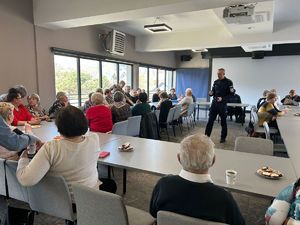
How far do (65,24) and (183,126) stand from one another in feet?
14.8

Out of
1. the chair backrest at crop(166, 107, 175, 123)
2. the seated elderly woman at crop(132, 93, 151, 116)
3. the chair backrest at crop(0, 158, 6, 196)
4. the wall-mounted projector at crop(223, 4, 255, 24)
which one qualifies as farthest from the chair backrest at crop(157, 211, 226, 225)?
the chair backrest at crop(166, 107, 175, 123)

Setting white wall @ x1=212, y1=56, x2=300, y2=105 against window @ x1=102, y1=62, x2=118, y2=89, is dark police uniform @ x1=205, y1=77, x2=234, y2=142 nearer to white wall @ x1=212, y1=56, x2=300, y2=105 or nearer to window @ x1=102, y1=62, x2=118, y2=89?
window @ x1=102, y1=62, x2=118, y2=89

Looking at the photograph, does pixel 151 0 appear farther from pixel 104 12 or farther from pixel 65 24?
pixel 65 24

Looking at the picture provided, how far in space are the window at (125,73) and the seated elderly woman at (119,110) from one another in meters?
3.90

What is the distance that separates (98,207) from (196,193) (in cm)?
55

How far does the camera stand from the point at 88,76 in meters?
6.34

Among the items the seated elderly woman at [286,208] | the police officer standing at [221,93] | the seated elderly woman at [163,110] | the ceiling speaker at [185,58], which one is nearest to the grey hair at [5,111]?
the seated elderly woman at [286,208]

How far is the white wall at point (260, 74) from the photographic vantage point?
30.4ft

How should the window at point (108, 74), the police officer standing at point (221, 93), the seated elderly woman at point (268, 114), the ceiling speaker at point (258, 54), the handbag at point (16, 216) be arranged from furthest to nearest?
the ceiling speaker at point (258, 54) → the window at point (108, 74) → the police officer standing at point (221, 93) → the seated elderly woman at point (268, 114) → the handbag at point (16, 216)

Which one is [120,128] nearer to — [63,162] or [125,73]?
[63,162]

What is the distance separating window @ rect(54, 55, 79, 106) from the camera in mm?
5384

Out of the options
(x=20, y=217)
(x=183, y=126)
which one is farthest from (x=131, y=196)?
(x=183, y=126)

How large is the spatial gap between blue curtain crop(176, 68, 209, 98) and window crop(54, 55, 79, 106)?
6.80 meters

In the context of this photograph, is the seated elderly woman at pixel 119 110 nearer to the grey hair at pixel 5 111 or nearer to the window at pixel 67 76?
the grey hair at pixel 5 111
